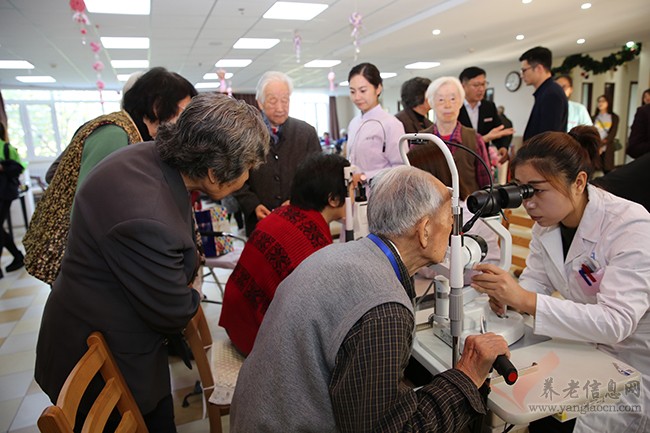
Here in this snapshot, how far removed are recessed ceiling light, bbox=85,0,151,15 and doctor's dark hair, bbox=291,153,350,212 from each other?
4024mm

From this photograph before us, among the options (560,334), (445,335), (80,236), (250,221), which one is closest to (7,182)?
(250,221)

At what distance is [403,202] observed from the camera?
36.4 inches

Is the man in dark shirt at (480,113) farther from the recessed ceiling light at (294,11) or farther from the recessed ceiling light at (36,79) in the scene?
the recessed ceiling light at (36,79)

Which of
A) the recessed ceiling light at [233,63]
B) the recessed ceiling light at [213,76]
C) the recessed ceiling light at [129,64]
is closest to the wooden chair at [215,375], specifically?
the recessed ceiling light at [129,64]

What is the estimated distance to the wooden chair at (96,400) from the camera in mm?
717

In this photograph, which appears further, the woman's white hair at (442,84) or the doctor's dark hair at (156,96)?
the woman's white hair at (442,84)

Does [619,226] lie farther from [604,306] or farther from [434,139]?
[434,139]

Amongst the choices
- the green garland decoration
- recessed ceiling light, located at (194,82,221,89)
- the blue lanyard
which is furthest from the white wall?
the blue lanyard

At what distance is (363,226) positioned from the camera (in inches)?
63.4

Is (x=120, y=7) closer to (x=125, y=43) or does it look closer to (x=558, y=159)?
(x=125, y=43)

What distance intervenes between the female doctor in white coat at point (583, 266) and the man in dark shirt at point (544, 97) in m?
1.66

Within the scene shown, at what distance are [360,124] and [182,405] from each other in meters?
1.88

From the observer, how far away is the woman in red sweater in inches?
55.1

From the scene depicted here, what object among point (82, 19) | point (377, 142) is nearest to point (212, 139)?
point (377, 142)
